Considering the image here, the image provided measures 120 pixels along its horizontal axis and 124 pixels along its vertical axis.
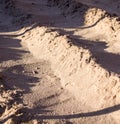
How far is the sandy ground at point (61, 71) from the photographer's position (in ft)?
21.2

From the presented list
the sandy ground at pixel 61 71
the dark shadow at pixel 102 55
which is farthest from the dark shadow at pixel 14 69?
the dark shadow at pixel 102 55

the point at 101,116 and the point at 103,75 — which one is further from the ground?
the point at 103,75

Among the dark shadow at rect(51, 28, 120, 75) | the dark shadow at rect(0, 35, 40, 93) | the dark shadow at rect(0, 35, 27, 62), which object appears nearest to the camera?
the dark shadow at rect(0, 35, 40, 93)

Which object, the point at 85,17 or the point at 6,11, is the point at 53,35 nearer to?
the point at 85,17

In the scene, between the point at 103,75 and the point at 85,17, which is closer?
the point at 103,75

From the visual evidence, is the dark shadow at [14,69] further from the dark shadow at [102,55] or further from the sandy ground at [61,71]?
the dark shadow at [102,55]

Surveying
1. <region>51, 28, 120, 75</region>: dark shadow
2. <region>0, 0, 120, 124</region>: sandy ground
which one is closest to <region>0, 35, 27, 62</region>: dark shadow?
<region>0, 0, 120, 124</region>: sandy ground

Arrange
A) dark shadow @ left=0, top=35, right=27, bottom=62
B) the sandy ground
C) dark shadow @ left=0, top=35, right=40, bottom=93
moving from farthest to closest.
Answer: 1. dark shadow @ left=0, top=35, right=27, bottom=62
2. dark shadow @ left=0, top=35, right=40, bottom=93
3. the sandy ground

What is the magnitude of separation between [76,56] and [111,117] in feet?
6.82

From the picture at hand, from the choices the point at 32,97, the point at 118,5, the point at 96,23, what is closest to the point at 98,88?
the point at 32,97

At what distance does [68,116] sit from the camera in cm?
643

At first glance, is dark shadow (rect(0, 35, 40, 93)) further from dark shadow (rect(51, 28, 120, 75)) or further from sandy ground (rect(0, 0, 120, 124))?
dark shadow (rect(51, 28, 120, 75))

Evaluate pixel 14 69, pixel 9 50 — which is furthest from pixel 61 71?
pixel 9 50

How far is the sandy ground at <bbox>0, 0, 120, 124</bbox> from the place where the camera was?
6465 millimetres
